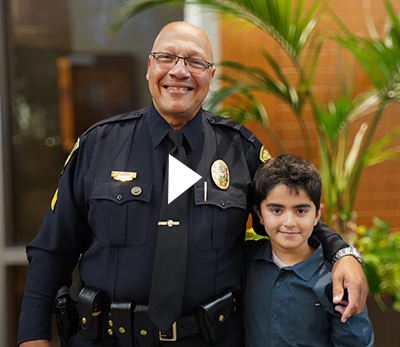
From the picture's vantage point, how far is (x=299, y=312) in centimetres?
119

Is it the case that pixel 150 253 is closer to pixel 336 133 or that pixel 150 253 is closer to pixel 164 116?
pixel 164 116

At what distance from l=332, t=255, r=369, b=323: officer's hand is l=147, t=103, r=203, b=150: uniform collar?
1.87 ft

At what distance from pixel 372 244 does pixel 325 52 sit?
116cm

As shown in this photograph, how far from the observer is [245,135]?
1.39 meters

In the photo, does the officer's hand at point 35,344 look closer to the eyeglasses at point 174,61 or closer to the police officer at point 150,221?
the police officer at point 150,221

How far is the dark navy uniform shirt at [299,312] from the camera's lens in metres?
1.15

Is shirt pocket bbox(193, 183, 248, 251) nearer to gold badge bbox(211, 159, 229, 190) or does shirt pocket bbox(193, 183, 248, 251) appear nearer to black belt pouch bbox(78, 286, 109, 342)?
gold badge bbox(211, 159, 229, 190)

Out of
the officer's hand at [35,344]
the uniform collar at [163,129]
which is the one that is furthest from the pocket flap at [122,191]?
the officer's hand at [35,344]

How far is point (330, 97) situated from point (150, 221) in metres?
1.71

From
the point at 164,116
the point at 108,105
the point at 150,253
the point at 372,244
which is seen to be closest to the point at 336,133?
the point at 372,244

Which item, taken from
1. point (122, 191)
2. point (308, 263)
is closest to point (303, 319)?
point (308, 263)

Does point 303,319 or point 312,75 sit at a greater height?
point 312,75

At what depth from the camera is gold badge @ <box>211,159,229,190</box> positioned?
1266mm

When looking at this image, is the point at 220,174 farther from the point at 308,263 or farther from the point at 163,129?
the point at 308,263
